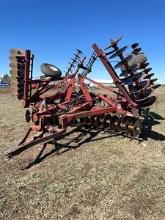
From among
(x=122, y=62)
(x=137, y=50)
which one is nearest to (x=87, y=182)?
(x=122, y=62)

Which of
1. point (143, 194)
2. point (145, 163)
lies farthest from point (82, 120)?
point (143, 194)

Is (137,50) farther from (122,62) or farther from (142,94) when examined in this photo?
(142,94)

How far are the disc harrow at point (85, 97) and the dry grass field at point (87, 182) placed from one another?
686 mm

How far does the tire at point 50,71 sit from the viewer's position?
11.1 meters

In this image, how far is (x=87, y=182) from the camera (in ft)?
21.7

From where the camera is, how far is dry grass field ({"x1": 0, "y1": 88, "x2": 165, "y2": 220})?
5.39 meters

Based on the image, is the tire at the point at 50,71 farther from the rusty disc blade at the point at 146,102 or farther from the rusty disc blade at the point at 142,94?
the rusty disc blade at the point at 146,102

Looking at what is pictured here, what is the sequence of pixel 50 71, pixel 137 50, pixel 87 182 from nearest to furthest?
pixel 87 182
pixel 137 50
pixel 50 71

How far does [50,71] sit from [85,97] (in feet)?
5.10

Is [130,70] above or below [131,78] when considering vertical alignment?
above

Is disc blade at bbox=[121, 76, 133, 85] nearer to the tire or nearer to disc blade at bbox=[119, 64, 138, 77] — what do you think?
disc blade at bbox=[119, 64, 138, 77]

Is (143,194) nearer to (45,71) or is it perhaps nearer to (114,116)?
(114,116)

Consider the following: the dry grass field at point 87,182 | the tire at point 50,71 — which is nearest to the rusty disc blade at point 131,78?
the dry grass field at point 87,182

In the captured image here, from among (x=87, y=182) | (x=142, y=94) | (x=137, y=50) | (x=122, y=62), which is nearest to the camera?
(x=87, y=182)
